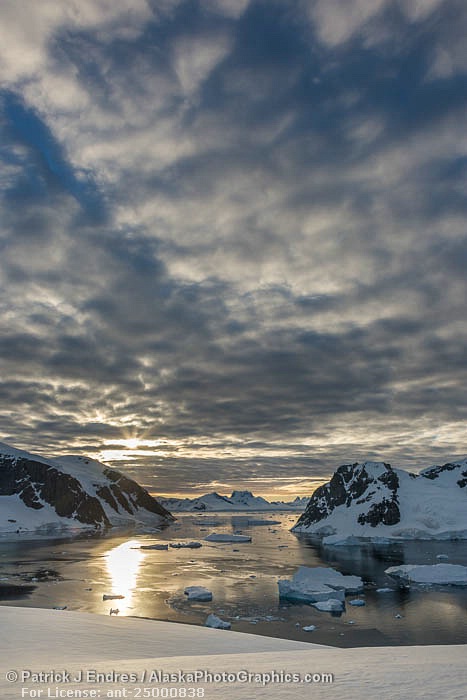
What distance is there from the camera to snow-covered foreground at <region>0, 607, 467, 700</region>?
7449 millimetres

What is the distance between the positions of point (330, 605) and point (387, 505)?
9354 cm

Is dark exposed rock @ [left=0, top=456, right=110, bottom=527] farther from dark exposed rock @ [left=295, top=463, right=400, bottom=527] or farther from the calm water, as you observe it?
the calm water

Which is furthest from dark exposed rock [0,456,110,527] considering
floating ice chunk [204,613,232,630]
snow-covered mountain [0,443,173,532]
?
floating ice chunk [204,613,232,630]

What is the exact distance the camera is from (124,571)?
187 feet

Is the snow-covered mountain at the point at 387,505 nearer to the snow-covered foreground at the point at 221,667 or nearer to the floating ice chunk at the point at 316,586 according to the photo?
the floating ice chunk at the point at 316,586

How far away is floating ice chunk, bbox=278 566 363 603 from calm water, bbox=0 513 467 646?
1290 millimetres

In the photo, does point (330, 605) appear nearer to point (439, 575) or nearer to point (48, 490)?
point (439, 575)

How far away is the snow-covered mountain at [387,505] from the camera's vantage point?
4409 inches

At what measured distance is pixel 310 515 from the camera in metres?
142

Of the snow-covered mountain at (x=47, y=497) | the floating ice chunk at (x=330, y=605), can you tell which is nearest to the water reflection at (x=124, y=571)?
the floating ice chunk at (x=330, y=605)

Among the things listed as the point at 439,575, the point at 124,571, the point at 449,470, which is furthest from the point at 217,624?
the point at 449,470

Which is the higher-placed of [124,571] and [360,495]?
[360,495]

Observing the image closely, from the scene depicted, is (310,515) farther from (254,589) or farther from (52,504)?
(254,589)

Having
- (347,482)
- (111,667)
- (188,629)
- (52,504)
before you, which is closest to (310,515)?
(347,482)
